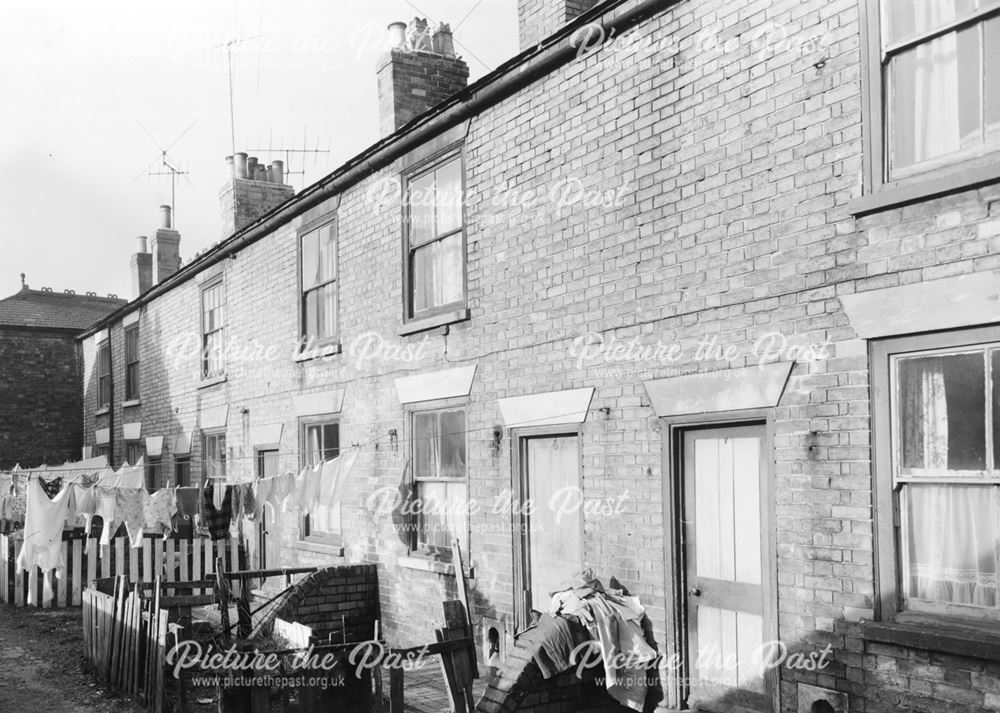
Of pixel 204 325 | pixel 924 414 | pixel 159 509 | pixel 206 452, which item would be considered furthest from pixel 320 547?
pixel 924 414

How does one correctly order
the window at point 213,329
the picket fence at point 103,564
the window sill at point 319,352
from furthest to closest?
1. the window at point 213,329
2. the picket fence at point 103,564
3. the window sill at point 319,352

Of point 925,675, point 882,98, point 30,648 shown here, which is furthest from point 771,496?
point 30,648

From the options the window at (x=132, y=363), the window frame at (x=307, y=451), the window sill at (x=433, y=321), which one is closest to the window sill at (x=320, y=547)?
the window frame at (x=307, y=451)

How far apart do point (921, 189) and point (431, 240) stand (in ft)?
19.4

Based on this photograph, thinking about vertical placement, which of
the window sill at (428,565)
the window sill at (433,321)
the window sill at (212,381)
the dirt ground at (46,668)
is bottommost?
the dirt ground at (46,668)

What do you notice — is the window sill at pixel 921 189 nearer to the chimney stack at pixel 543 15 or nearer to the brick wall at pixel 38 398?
the chimney stack at pixel 543 15

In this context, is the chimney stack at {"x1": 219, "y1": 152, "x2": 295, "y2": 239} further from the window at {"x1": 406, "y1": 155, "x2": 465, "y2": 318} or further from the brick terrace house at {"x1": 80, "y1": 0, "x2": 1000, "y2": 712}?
the window at {"x1": 406, "y1": 155, "x2": 465, "y2": 318}

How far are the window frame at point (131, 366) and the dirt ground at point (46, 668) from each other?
314 inches

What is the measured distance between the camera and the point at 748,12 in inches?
272

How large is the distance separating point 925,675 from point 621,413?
3072 mm

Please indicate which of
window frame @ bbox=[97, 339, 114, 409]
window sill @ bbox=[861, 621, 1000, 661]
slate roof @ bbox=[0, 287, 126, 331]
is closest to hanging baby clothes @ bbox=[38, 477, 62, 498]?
window frame @ bbox=[97, 339, 114, 409]

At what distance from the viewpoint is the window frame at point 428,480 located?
32.0 feet

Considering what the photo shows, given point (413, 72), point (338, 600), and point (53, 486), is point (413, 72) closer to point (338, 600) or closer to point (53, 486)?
point (338, 600)

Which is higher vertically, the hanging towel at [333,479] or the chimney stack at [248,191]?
the chimney stack at [248,191]
